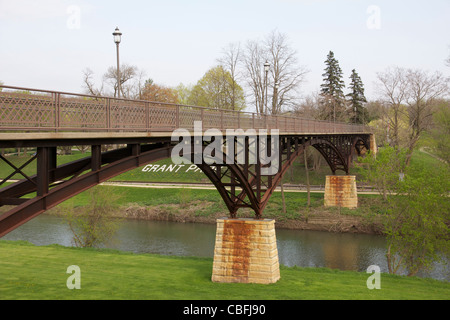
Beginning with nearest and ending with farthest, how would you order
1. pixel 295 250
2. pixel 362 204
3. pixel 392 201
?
pixel 392 201, pixel 295 250, pixel 362 204

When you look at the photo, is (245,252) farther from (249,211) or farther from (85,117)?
(249,211)

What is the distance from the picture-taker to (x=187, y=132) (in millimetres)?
13523

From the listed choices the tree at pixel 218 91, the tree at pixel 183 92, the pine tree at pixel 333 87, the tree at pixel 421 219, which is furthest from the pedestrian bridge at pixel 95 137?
the tree at pixel 183 92

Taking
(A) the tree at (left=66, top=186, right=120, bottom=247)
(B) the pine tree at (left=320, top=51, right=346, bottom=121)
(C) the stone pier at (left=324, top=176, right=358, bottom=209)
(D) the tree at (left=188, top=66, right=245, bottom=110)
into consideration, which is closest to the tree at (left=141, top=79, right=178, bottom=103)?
(D) the tree at (left=188, top=66, right=245, bottom=110)

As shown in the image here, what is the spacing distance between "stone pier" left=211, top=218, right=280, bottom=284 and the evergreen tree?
52997 millimetres

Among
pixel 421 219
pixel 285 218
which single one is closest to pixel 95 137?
pixel 421 219

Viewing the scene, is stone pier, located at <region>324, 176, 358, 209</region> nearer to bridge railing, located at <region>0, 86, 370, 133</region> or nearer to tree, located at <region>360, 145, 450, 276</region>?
tree, located at <region>360, 145, 450, 276</region>

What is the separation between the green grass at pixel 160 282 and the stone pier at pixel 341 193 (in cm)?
1770

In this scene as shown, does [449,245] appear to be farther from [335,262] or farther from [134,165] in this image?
[134,165]

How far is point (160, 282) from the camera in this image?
60.0 ft

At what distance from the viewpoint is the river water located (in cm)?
2628

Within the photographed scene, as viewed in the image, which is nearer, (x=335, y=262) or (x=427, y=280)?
(x=427, y=280)
